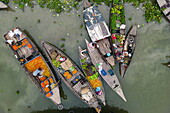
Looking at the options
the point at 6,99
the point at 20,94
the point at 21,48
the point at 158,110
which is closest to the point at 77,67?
the point at 21,48

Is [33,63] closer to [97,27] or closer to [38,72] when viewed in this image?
[38,72]

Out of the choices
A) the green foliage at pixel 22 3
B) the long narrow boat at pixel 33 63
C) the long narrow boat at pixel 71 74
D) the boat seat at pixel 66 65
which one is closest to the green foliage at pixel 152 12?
the long narrow boat at pixel 71 74

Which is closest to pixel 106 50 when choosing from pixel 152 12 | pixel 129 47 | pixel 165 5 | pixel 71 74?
pixel 129 47

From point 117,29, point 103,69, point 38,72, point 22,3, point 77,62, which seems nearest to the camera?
point 38,72

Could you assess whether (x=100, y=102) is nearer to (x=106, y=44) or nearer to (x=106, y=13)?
(x=106, y=44)

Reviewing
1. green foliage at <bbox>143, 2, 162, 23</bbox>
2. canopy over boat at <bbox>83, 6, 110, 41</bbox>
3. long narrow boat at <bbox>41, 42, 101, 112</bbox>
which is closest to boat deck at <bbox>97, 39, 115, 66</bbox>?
canopy over boat at <bbox>83, 6, 110, 41</bbox>

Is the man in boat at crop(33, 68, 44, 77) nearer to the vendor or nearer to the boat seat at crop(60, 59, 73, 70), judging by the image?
the vendor
